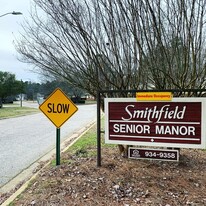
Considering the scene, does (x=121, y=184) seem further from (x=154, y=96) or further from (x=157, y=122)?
(x=154, y=96)

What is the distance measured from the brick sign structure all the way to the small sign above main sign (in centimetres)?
7

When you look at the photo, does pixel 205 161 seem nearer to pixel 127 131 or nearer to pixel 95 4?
pixel 127 131

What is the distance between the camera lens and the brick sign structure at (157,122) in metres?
4.89

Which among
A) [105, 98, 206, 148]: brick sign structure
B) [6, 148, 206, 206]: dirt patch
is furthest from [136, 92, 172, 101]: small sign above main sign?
[6, 148, 206, 206]: dirt patch

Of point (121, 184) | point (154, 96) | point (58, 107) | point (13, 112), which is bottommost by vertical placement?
point (13, 112)

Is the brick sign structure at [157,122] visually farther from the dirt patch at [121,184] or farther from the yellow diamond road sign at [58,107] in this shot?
the yellow diamond road sign at [58,107]

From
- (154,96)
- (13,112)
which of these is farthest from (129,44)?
(13,112)

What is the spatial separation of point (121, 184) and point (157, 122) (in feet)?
3.82

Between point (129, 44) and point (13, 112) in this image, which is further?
point (13, 112)

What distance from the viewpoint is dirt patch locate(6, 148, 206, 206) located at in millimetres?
4238

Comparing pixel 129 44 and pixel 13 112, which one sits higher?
pixel 129 44

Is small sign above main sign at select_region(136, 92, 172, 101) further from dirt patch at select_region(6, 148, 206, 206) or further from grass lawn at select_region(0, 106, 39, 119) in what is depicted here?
grass lawn at select_region(0, 106, 39, 119)

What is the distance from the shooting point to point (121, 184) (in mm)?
Answer: 4727

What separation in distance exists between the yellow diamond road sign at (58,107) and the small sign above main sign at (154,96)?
141 centimetres
